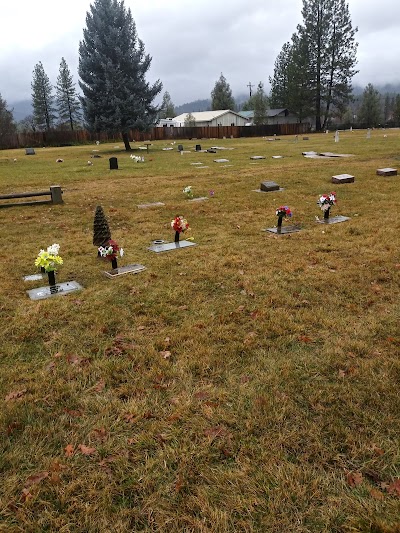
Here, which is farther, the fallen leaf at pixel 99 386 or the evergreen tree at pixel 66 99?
the evergreen tree at pixel 66 99

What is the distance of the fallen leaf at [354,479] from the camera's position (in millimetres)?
2502

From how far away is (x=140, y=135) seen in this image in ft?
174


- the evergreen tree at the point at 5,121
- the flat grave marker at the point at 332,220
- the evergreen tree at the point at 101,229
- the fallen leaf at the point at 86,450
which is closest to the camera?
the fallen leaf at the point at 86,450

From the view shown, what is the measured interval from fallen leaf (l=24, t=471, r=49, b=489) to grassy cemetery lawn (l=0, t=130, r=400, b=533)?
1 cm

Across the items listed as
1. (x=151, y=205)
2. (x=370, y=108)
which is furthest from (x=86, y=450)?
(x=370, y=108)

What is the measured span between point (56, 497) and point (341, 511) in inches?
68.5

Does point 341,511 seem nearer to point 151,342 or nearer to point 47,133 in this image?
point 151,342

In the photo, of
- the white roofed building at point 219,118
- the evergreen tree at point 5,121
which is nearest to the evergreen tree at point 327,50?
the white roofed building at point 219,118

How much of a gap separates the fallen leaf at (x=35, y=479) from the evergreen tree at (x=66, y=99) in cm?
8236

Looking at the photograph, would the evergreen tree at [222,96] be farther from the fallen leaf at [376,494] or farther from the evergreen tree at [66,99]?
the fallen leaf at [376,494]

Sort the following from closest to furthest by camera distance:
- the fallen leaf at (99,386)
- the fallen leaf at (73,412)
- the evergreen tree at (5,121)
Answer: the fallen leaf at (73,412), the fallen leaf at (99,386), the evergreen tree at (5,121)

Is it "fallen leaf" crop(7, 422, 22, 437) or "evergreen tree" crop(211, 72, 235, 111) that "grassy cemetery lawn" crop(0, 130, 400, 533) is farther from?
"evergreen tree" crop(211, 72, 235, 111)

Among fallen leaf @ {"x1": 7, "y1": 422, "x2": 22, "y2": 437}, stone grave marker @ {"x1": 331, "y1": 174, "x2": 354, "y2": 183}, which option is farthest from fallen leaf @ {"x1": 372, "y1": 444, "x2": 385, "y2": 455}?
stone grave marker @ {"x1": 331, "y1": 174, "x2": 354, "y2": 183}

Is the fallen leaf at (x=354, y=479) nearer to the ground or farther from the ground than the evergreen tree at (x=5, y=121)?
nearer to the ground
